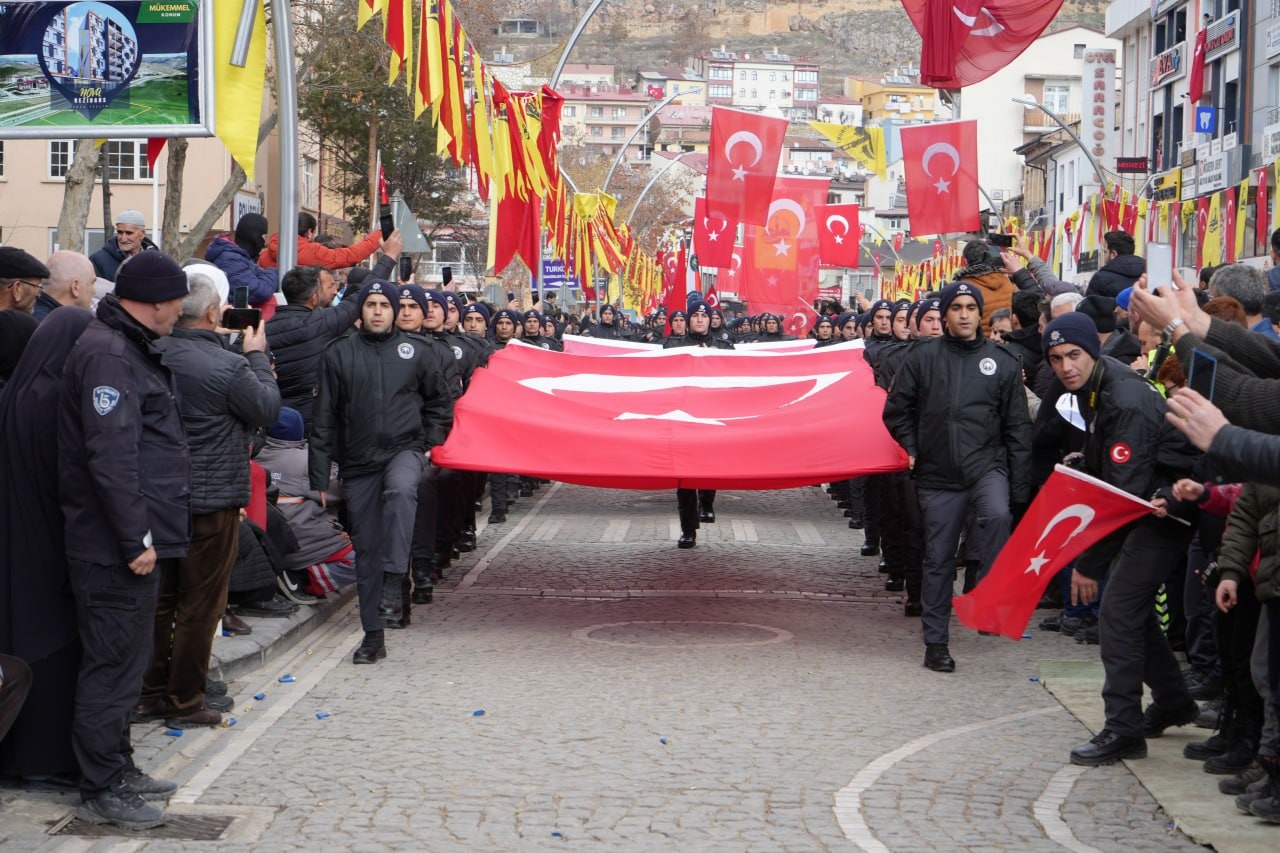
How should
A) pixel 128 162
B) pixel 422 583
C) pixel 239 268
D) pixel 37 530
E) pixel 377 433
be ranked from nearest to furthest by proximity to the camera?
1. pixel 37 530
2. pixel 377 433
3. pixel 239 268
4. pixel 422 583
5. pixel 128 162

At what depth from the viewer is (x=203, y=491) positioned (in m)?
8.38

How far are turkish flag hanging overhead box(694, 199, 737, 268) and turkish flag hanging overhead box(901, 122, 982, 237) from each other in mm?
7234

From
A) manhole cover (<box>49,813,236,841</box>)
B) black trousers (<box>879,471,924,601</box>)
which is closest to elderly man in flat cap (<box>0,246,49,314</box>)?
manhole cover (<box>49,813,236,841</box>)

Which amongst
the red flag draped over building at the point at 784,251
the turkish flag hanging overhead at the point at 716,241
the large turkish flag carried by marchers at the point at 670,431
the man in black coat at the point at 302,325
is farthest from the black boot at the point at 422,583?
the red flag draped over building at the point at 784,251

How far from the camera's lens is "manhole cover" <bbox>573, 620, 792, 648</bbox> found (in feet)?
35.8

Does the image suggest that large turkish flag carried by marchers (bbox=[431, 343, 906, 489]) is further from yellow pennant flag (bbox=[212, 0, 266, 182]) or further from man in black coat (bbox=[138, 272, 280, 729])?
man in black coat (bbox=[138, 272, 280, 729])

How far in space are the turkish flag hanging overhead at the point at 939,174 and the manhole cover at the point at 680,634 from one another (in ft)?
31.6

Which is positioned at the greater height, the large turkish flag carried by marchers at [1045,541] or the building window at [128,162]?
the building window at [128,162]

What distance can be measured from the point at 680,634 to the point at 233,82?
4.53 meters

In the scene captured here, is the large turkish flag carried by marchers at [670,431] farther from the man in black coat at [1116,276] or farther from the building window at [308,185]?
the building window at [308,185]

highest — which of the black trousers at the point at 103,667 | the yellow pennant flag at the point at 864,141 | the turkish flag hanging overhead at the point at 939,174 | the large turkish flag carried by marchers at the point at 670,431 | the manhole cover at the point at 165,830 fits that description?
the yellow pennant flag at the point at 864,141

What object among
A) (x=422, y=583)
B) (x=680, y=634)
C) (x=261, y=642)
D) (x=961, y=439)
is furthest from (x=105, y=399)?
(x=422, y=583)

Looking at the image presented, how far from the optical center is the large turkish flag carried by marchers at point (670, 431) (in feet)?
38.9

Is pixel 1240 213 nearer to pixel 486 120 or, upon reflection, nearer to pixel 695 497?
pixel 695 497
